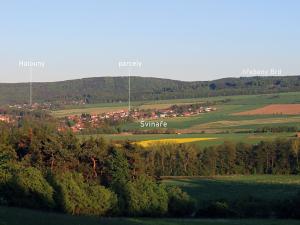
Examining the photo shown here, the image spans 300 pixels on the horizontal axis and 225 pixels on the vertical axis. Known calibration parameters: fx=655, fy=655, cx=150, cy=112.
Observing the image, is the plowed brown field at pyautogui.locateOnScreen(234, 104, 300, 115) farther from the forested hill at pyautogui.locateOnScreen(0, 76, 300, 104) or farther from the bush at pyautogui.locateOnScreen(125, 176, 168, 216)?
the bush at pyautogui.locateOnScreen(125, 176, 168, 216)

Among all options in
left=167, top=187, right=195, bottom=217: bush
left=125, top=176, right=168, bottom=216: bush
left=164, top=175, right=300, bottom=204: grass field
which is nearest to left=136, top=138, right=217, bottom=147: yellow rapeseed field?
left=164, top=175, right=300, bottom=204: grass field

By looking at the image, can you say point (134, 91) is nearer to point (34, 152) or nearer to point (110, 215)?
point (34, 152)

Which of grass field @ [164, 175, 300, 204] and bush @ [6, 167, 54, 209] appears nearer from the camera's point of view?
bush @ [6, 167, 54, 209]

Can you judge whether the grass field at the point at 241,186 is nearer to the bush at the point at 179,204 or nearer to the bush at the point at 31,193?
the bush at the point at 179,204

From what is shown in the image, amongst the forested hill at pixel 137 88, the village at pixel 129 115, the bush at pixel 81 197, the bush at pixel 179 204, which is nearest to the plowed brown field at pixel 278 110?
the village at pixel 129 115

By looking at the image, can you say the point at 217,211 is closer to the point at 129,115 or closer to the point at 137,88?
the point at 129,115

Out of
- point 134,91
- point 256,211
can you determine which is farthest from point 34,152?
point 134,91

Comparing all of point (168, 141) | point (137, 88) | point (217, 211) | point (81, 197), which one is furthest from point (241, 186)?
point (137, 88)
